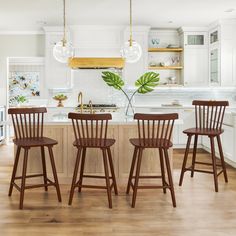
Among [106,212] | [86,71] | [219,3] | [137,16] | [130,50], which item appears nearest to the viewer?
[106,212]

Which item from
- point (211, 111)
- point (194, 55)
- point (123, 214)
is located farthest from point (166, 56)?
point (123, 214)

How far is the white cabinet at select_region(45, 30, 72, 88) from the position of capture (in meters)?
8.01

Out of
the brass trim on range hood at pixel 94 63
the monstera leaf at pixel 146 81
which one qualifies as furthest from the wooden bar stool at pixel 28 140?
the brass trim on range hood at pixel 94 63

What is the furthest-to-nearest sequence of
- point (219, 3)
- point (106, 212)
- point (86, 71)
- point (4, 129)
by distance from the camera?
point (4, 129)
point (86, 71)
point (219, 3)
point (106, 212)

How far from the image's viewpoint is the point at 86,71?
8289mm

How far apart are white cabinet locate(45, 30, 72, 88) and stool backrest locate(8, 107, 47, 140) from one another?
3522 mm

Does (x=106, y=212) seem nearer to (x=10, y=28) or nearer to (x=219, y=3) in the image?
(x=219, y=3)

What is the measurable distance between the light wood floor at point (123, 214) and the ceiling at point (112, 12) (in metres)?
3.00

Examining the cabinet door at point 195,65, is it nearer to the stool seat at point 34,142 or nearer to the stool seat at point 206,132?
the stool seat at point 206,132

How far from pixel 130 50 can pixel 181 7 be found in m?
1.77

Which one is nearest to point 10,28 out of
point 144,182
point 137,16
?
point 137,16

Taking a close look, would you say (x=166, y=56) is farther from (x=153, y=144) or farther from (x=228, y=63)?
(x=153, y=144)

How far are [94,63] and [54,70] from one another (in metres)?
1.69

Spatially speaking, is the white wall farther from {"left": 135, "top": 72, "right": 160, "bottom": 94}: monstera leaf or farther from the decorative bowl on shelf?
{"left": 135, "top": 72, "right": 160, "bottom": 94}: monstera leaf
